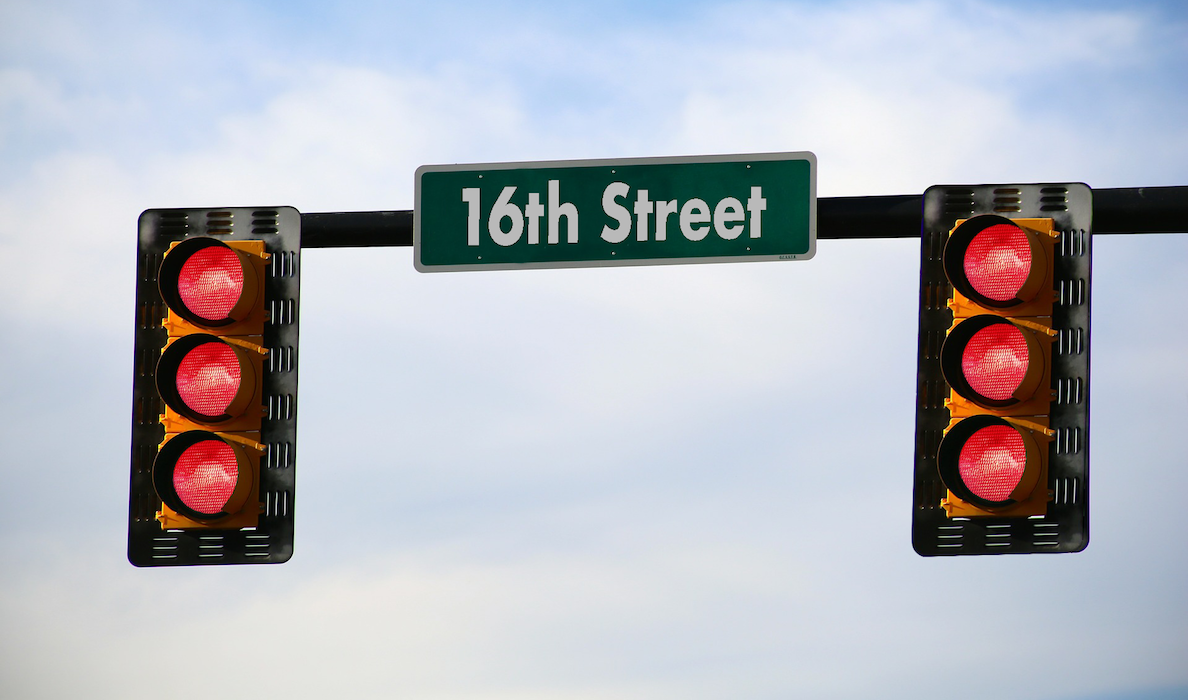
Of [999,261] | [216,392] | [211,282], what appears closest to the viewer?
[999,261]

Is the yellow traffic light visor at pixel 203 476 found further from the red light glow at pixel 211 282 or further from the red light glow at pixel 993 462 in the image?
the red light glow at pixel 993 462

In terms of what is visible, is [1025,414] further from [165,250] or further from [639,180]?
[165,250]

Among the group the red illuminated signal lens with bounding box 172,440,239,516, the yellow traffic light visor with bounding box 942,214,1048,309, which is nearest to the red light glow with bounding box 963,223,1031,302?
the yellow traffic light visor with bounding box 942,214,1048,309

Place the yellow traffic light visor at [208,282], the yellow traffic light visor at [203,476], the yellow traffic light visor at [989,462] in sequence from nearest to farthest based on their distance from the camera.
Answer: the yellow traffic light visor at [989,462], the yellow traffic light visor at [203,476], the yellow traffic light visor at [208,282]

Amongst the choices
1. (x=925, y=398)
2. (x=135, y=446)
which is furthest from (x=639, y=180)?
(x=135, y=446)

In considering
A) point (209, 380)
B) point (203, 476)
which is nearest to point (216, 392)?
point (209, 380)

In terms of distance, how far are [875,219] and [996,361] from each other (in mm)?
951

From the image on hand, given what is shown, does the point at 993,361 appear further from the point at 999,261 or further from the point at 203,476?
the point at 203,476

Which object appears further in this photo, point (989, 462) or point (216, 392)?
point (216, 392)

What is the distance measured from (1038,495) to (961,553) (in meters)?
0.39

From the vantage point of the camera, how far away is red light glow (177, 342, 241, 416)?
5.75 meters

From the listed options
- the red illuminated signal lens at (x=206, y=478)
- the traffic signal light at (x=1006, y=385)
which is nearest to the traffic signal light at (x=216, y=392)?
the red illuminated signal lens at (x=206, y=478)

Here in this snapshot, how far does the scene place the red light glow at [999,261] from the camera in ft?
17.8

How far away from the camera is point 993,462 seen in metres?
5.38
